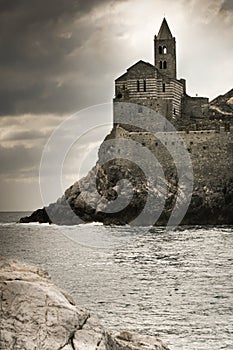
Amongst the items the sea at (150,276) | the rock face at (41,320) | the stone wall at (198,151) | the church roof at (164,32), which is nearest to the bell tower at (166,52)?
the church roof at (164,32)

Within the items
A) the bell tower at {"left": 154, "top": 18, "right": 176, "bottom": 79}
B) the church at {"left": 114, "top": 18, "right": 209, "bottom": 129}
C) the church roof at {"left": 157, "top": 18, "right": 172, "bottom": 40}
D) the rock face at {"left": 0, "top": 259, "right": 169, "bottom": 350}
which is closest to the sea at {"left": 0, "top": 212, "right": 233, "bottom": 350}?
the rock face at {"left": 0, "top": 259, "right": 169, "bottom": 350}

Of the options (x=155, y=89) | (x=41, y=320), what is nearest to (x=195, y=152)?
(x=155, y=89)

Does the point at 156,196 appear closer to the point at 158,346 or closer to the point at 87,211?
the point at 87,211

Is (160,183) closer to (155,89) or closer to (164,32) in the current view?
(155,89)

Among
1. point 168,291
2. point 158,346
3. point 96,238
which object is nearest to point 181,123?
point 96,238

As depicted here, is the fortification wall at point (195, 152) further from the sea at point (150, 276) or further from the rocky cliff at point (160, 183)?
the sea at point (150, 276)

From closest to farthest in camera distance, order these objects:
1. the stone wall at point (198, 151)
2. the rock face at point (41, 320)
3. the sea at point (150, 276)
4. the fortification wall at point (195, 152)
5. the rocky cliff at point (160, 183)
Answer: the rock face at point (41, 320)
the sea at point (150, 276)
the rocky cliff at point (160, 183)
the fortification wall at point (195, 152)
the stone wall at point (198, 151)

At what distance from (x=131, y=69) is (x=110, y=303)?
51.4 m

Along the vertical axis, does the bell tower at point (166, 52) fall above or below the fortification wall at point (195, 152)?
above

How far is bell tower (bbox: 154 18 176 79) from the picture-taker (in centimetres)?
7372

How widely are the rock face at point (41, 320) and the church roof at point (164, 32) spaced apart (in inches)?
2614

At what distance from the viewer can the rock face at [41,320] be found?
886cm

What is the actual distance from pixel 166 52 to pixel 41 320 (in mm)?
66808

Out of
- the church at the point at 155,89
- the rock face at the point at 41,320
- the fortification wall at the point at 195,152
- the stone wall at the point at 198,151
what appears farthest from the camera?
the church at the point at 155,89
